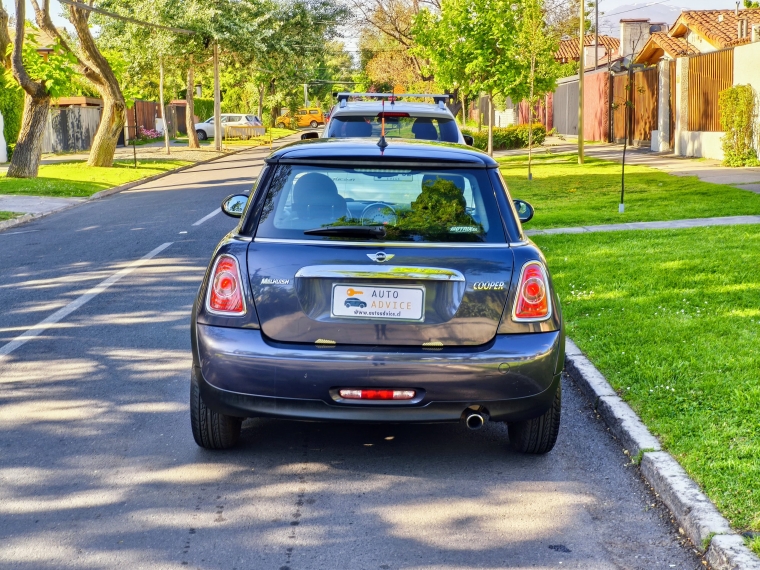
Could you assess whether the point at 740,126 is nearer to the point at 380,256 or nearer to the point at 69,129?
the point at 380,256

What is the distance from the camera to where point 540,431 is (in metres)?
5.07

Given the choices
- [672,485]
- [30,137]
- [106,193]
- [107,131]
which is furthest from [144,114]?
[672,485]

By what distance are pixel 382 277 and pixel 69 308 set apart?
17.1 feet

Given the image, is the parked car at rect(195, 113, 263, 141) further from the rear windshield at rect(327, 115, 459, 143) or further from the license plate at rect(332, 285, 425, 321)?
the license plate at rect(332, 285, 425, 321)

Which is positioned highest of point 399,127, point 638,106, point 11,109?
point 11,109

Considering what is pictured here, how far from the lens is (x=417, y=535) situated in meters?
4.16

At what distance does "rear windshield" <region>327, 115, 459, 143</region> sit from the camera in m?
10.5

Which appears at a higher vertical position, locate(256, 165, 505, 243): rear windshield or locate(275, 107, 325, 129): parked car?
locate(275, 107, 325, 129): parked car

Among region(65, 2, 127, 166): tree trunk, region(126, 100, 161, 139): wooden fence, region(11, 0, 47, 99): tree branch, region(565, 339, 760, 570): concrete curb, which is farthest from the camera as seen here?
region(126, 100, 161, 139): wooden fence

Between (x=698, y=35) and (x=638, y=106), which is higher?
(x=698, y=35)

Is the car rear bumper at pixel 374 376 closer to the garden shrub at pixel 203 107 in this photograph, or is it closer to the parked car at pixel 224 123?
the parked car at pixel 224 123

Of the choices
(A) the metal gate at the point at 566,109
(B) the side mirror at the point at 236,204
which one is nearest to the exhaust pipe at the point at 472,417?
(B) the side mirror at the point at 236,204

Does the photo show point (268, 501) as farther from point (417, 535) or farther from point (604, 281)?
point (604, 281)

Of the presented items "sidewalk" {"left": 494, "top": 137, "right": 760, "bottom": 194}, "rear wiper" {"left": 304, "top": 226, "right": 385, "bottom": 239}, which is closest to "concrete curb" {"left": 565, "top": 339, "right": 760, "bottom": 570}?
"rear wiper" {"left": 304, "top": 226, "right": 385, "bottom": 239}
